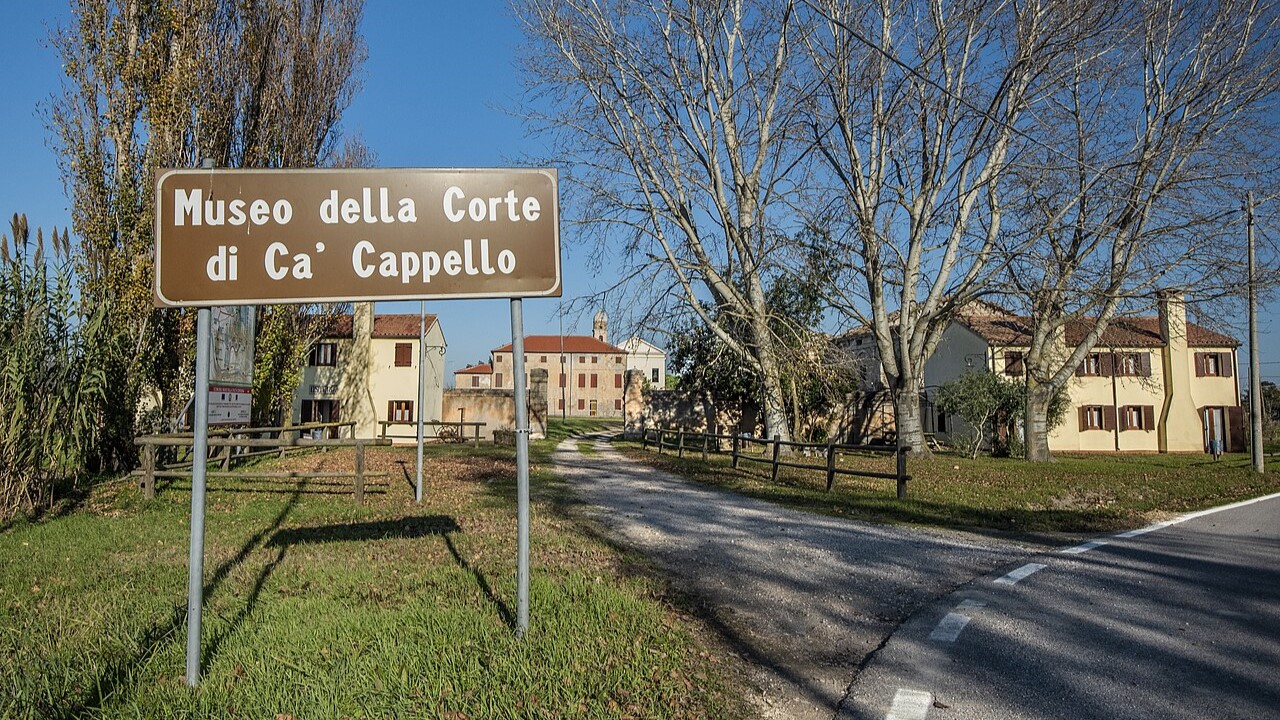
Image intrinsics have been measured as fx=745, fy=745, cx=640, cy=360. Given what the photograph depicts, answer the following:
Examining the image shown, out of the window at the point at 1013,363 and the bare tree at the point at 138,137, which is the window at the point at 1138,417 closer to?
the window at the point at 1013,363

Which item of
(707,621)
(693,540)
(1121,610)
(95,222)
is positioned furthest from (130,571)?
(95,222)

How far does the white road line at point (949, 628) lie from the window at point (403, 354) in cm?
3521

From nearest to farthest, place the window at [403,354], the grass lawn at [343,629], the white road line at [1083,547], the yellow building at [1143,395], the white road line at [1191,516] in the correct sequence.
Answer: the grass lawn at [343,629] → the white road line at [1083,547] → the white road line at [1191,516] → the yellow building at [1143,395] → the window at [403,354]

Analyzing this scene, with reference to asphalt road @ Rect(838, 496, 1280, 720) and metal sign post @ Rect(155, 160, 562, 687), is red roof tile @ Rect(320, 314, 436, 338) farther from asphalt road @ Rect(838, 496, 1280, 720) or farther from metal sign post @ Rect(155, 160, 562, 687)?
asphalt road @ Rect(838, 496, 1280, 720)

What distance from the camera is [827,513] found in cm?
1091

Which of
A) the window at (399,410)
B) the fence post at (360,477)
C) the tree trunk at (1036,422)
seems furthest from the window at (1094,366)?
the fence post at (360,477)

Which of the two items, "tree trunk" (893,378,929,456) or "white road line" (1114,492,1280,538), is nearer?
"white road line" (1114,492,1280,538)

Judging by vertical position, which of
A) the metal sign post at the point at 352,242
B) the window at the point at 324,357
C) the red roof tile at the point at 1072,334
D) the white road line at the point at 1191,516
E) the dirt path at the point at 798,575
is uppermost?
the red roof tile at the point at 1072,334

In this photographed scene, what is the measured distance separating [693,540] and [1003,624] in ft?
12.6

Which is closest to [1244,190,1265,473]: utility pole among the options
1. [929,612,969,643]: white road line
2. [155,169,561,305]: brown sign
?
[929,612,969,643]: white road line

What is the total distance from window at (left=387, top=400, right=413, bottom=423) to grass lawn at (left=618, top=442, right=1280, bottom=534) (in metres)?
19.9

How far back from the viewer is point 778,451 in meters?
16.4

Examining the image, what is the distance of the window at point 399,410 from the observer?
37.4 meters

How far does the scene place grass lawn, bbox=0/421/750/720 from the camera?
3574 mm
